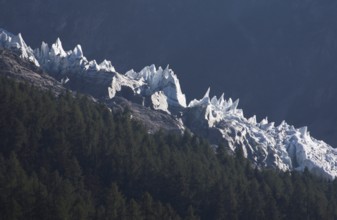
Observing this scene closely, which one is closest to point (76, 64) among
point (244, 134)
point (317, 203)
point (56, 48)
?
point (56, 48)

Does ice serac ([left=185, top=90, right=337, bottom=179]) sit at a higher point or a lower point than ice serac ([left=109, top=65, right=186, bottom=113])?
lower

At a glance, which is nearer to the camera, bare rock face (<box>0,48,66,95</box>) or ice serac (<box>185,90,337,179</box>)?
bare rock face (<box>0,48,66,95</box>)

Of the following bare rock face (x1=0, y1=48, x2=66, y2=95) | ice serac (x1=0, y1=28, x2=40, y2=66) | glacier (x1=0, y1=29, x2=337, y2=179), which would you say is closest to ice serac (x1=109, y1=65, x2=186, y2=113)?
glacier (x1=0, y1=29, x2=337, y2=179)

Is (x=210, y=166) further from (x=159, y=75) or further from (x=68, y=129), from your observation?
(x=159, y=75)

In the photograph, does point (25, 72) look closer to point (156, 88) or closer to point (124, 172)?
point (156, 88)

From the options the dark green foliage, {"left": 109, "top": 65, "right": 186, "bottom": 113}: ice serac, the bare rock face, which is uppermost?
{"left": 109, "top": 65, "right": 186, "bottom": 113}: ice serac

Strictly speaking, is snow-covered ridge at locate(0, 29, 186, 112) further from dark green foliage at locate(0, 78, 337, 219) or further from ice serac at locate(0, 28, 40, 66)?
dark green foliage at locate(0, 78, 337, 219)
